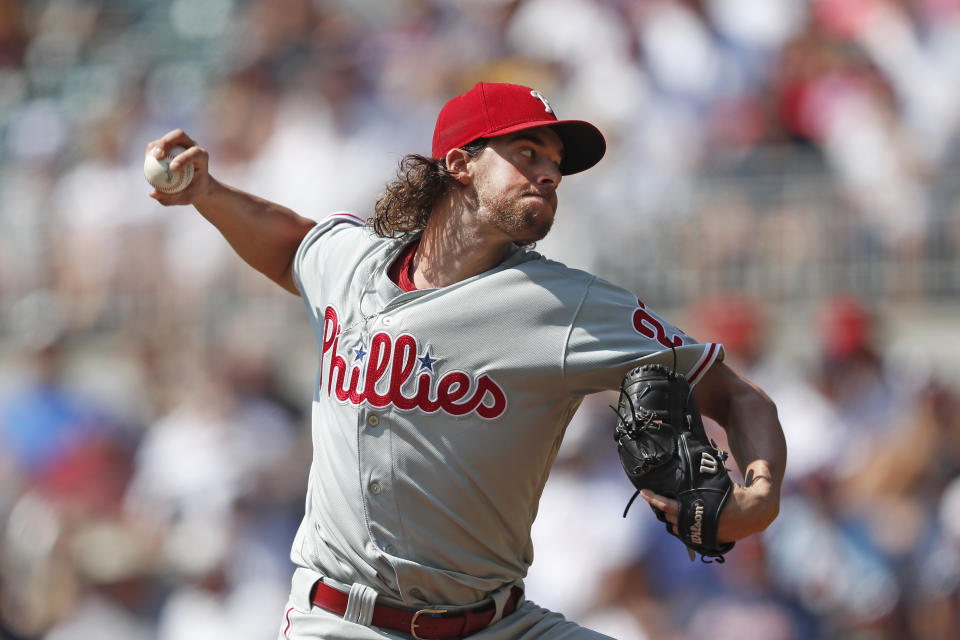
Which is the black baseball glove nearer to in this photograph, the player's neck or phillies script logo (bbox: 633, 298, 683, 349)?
phillies script logo (bbox: 633, 298, 683, 349)

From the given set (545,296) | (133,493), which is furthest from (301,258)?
(133,493)

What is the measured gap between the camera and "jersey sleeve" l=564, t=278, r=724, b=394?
9.14ft

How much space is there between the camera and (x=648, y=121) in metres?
7.30

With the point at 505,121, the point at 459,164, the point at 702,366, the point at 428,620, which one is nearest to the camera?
the point at 702,366

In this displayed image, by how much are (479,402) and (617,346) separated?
35cm

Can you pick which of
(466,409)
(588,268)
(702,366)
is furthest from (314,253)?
(588,268)

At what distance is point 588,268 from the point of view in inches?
279

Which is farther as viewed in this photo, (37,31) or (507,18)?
(37,31)

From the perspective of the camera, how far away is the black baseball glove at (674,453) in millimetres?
2594

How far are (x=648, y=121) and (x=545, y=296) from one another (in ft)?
15.2

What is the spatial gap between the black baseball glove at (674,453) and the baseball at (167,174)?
1341 mm

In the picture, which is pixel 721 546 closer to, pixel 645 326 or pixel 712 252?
pixel 645 326

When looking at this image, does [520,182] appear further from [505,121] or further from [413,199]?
[413,199]

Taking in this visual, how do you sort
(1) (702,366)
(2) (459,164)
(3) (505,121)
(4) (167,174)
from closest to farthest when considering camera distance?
(1) (702,366) → (3) (505,121) → (2) (459,164) → (4) (167,174)
